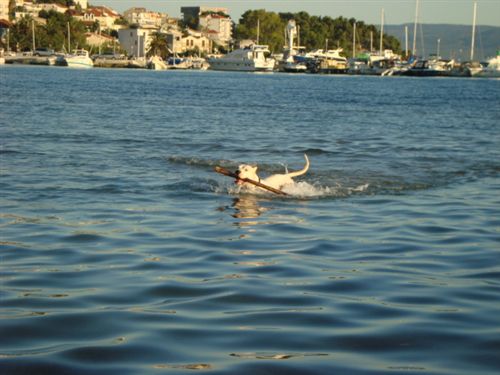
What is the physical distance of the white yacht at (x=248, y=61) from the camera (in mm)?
144875

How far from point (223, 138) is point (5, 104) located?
46.6 feet

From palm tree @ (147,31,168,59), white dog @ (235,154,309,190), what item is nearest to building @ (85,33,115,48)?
palm tree @ (147,31,168,59)

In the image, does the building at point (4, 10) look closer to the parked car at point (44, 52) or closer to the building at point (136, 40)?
the building at point (136, 40)

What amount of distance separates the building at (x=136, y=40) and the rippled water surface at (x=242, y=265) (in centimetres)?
16139

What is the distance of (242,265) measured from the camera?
7645 millimetres

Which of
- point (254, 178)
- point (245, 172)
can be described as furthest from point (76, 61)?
point (245, 172)

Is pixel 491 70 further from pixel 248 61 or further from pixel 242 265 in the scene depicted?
pixel 242 265

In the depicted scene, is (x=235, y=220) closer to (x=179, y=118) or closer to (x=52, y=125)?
(x=52, y=125)

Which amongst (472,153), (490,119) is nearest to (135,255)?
(472,153)

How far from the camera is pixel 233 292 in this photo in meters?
6.62

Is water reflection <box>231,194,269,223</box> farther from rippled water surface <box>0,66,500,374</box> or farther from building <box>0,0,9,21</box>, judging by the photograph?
building <box>0,0,9,21</box>

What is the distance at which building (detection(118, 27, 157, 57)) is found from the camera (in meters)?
176

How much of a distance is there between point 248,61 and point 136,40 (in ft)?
134

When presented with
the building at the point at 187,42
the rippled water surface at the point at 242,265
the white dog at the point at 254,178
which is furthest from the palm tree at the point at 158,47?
the white dog at the point at 254,178
